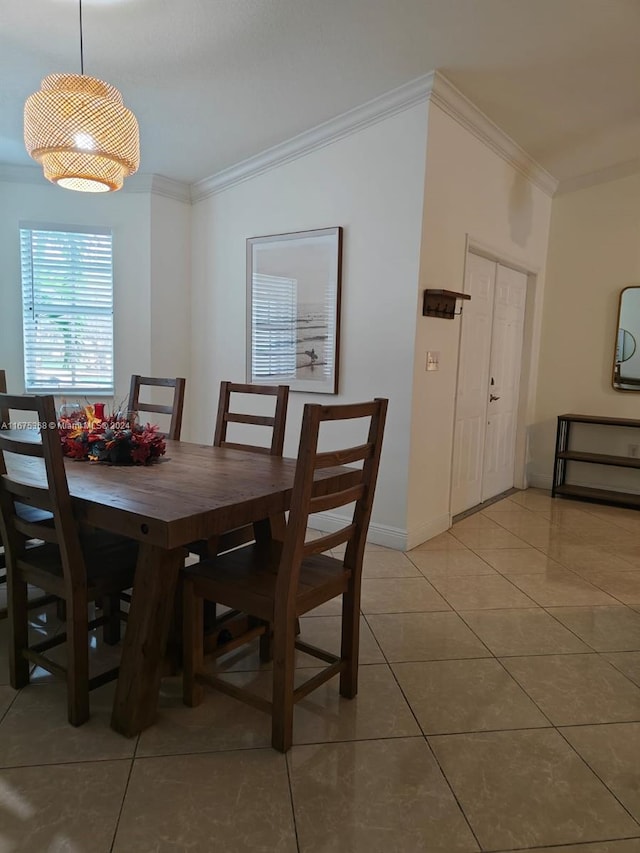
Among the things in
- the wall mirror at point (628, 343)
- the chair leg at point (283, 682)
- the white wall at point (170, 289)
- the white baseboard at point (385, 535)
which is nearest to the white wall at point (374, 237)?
the white baseboard at point (385, 535)

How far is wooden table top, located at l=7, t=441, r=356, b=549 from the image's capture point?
156 cm

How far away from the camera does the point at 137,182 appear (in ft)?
14.8

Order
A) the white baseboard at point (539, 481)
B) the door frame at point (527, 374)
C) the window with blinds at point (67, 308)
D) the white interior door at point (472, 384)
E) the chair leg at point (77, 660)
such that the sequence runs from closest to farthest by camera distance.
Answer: the chair leg at point (77, 660), the white interior door at point (472, 384), the window with blinds at point (67, 308), the door frame at point (527, 374), the white baseboard at point (539, 481)

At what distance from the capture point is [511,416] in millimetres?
5047

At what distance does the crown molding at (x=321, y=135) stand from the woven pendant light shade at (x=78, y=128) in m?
1.67

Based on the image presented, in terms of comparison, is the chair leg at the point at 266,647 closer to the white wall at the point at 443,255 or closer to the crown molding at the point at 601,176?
the white wall at the point at 443,255

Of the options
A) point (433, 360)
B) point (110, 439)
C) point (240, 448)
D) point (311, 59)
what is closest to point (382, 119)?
point (311, 59)

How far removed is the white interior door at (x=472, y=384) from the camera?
13.1 feet

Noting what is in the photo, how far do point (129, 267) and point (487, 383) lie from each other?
3.08m

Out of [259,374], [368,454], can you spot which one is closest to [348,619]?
[368,454]

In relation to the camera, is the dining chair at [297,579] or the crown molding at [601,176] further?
the crown molding at [601,176]

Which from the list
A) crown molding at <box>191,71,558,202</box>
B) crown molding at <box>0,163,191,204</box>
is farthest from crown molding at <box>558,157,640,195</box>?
crown molding at <box>0,163,191,204</box>

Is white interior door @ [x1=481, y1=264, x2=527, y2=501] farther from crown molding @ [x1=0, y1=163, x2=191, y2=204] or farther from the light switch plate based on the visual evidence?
crown molding @ [x1=0, y1=163, x2=191, y2=204]

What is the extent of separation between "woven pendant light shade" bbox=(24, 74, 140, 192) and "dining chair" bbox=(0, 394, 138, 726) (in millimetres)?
1039
